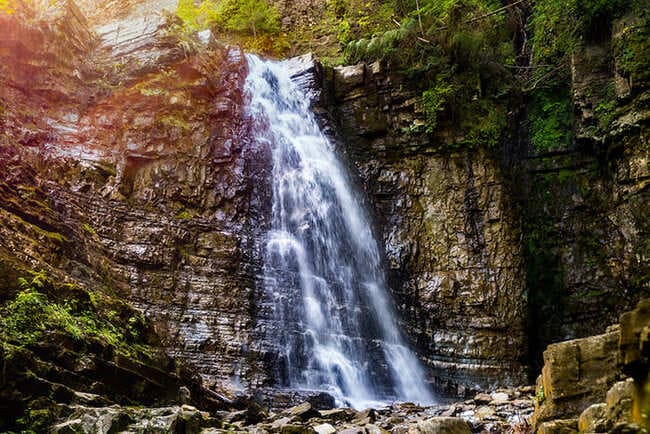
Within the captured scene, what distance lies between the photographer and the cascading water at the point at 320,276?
10961 millimetres

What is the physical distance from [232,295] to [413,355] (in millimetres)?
4956

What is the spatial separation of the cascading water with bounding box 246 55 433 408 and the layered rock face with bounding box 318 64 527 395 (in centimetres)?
80

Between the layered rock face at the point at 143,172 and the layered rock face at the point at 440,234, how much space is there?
3677 millimetres

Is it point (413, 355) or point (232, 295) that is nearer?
point (232, 295)

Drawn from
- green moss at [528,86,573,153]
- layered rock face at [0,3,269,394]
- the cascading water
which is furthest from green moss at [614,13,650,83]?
layered rock face at [0,3,269,394]

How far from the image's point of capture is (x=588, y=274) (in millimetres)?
13961

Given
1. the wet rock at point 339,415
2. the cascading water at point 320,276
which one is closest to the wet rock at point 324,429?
the wet rock at point 339,415

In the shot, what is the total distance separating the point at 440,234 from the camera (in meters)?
14.6

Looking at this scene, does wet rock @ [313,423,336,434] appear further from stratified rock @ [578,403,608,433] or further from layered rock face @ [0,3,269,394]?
layered rock face @ [0,3,269,394]

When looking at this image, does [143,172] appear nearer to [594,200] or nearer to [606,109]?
[606,109]

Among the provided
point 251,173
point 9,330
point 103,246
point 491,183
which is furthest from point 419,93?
point 9,330

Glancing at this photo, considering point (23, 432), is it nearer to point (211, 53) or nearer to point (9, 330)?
point (9, 330)

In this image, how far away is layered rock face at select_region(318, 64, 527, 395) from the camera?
13258 mm

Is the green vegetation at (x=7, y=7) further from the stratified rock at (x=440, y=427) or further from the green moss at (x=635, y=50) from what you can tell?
the green moss at (x=635, y=50)
